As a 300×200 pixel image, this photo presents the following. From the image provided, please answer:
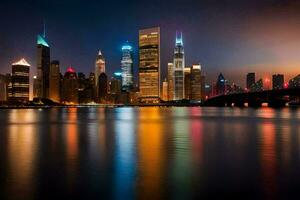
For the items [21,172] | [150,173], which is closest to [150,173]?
[150,173]

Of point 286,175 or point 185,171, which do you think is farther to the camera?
point 185,171

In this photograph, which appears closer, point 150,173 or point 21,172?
point 150,173

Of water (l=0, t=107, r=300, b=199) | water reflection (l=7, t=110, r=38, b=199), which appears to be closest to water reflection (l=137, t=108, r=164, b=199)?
water (l=0, t=107, r=300, b=199)

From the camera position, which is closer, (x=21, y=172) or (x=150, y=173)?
(x=150, y=173)

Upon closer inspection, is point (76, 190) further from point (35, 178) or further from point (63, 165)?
point (63, 165)

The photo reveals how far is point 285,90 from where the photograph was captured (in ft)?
469

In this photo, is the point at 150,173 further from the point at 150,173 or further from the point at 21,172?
the point at 21,172

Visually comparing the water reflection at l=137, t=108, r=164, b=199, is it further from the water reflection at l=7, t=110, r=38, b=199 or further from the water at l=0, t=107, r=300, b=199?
the water reflection at l=7, t=110, r=38, b=199

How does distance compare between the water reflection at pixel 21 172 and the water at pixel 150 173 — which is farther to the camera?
the water reflection at pixel 21 172

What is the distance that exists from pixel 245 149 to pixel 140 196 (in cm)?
1542

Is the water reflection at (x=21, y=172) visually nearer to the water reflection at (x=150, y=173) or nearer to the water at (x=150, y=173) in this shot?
the water at (x=150, y=173)

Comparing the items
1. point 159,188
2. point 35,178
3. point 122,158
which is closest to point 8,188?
point 35,178

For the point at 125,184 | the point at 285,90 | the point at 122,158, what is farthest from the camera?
the point at 285,90

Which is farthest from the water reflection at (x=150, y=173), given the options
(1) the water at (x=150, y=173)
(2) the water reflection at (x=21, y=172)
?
(2) the water reflection at (x=21, y=172)
